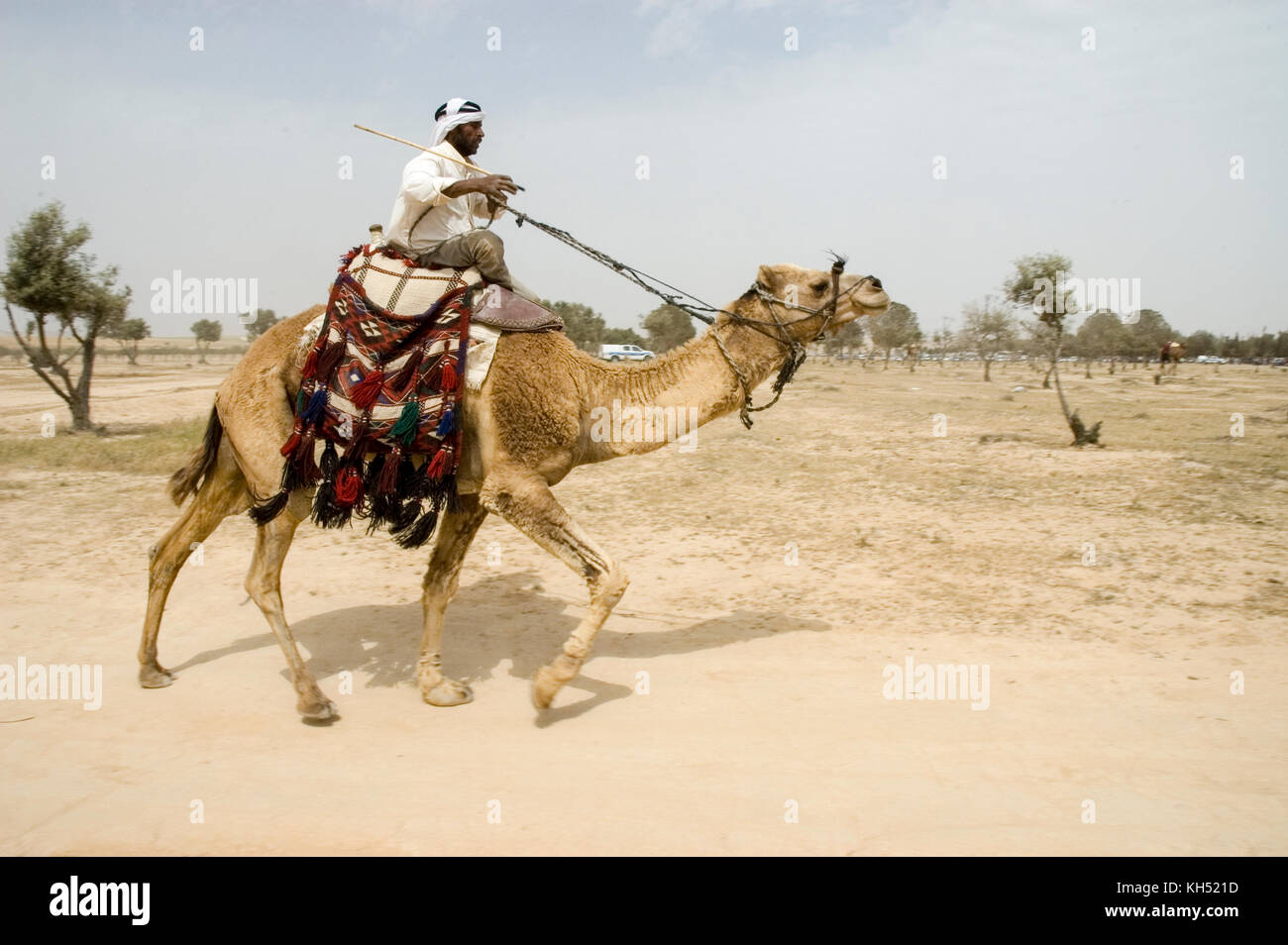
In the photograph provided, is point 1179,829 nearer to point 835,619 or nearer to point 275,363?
point 835,619

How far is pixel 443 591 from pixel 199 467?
2066 mm

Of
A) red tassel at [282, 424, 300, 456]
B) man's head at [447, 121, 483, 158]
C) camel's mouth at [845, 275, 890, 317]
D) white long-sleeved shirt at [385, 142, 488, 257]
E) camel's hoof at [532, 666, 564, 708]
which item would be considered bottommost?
camel's hoof at [532, 666, 564, 708]

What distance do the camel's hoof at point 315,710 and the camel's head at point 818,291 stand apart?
13.0 ft

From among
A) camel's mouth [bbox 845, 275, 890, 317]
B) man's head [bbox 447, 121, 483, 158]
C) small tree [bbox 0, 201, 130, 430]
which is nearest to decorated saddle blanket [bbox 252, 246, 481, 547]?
man's head [bbox 447, 121, 483, 158]

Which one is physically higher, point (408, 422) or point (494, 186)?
point (494, 186)

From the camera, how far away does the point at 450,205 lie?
242 inches

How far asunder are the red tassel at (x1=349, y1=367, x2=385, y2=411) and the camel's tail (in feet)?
4.98

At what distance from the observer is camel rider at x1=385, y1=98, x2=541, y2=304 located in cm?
586

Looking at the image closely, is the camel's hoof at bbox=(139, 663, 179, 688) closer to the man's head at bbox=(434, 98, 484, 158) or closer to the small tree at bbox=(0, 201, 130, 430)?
the man's head at bbox=(434, 98, 484, 158)

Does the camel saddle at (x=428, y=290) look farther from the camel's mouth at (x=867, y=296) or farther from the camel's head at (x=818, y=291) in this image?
the camel's mouth at (x=867, y=296)

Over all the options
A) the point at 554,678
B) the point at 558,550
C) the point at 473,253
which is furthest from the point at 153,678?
the point at 473,253

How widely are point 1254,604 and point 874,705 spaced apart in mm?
4136

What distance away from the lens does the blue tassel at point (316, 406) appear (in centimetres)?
601

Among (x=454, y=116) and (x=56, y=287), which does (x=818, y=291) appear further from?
(x=56, y=287)
